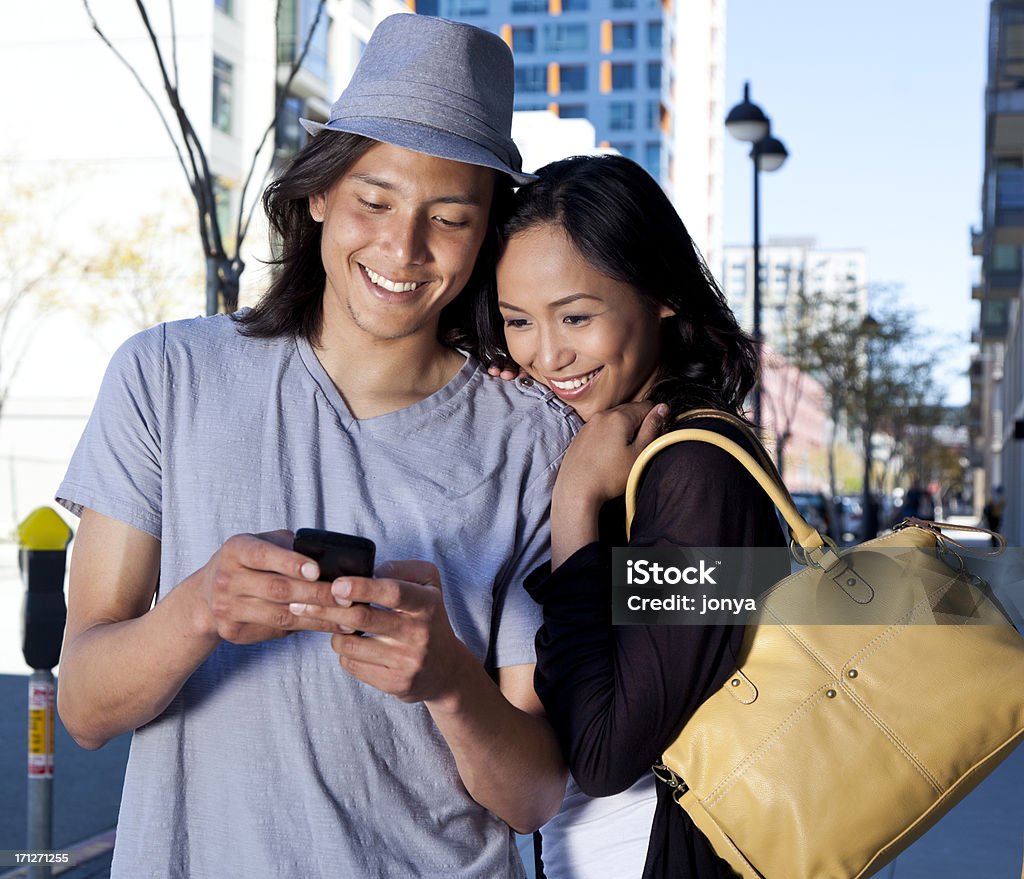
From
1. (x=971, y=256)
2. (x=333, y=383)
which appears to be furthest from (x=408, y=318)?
(x=971, y=256)

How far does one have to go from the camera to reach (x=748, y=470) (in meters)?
2.00

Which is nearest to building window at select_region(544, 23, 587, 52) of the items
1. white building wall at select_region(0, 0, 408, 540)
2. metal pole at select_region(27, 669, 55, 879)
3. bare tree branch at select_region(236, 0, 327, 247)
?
white building wall at select_region(0, 0, 408, 540)

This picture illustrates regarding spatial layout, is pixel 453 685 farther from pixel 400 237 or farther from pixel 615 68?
pixel 615 68

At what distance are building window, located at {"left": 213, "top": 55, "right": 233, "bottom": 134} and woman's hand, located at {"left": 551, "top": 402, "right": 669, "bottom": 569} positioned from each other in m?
27.3

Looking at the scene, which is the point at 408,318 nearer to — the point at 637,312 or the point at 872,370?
the point at 637,312

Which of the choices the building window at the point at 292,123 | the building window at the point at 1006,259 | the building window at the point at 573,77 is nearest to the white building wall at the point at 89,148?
the building window at the point at 292,123

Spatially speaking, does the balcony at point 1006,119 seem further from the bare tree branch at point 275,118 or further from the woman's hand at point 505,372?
the woman's hand at point 505,372

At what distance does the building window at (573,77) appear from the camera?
78812 mm

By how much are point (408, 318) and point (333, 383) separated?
17 centimetres

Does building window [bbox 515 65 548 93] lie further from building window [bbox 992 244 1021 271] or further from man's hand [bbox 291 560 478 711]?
man's hand [bbox 291 560 478 711]

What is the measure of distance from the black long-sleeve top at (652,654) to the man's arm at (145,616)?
20.2 inches

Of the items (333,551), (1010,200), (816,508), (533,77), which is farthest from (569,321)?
(533,77)

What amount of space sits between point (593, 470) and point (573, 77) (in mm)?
80121

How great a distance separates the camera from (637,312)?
2.41m
